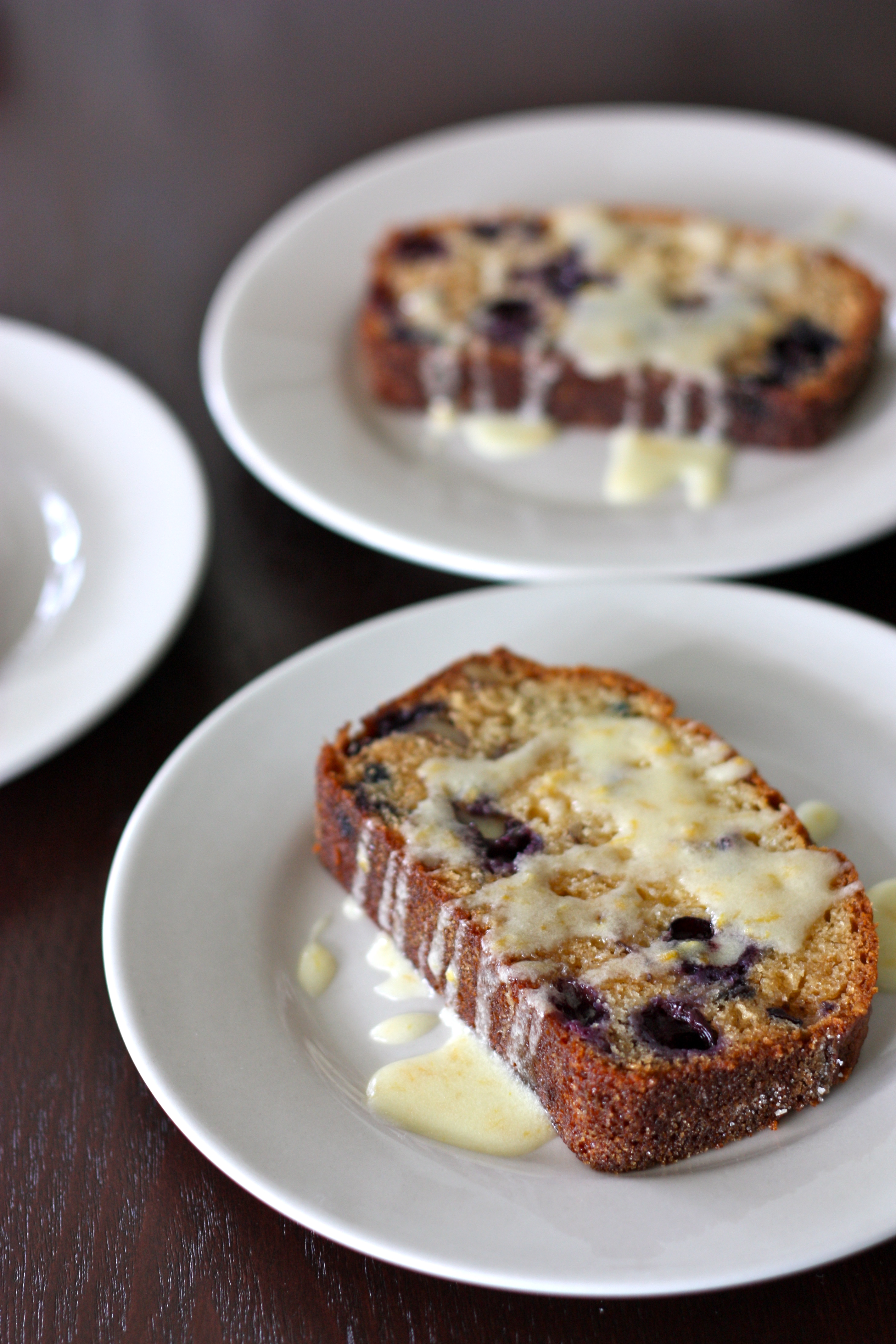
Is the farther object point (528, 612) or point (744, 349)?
point (744, 349)

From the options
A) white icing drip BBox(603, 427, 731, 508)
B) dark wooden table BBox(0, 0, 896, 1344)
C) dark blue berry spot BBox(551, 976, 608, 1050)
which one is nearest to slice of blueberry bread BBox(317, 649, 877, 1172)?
dark blue berry spot BBox(551, 976, 608, 1050)

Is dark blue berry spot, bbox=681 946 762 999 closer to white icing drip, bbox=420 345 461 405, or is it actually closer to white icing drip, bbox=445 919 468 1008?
white icing drip, bbox=445 919 468 1008

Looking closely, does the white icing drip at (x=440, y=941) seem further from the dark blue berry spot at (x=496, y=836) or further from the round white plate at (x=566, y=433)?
the round white plate at (x=566, y=433)

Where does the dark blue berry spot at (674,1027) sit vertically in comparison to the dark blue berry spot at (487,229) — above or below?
below

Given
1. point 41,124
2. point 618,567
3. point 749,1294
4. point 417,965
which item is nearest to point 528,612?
point 618,567

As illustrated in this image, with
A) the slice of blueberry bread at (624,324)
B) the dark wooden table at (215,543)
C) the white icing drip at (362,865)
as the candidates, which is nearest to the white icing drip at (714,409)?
the slice of blueberry bread at (624,324)

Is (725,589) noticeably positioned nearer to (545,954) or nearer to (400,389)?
(545,954)

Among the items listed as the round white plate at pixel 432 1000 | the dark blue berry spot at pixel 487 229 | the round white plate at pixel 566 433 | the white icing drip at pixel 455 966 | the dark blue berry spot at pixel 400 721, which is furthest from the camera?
the dark blue berry spot at pixel 487 229
